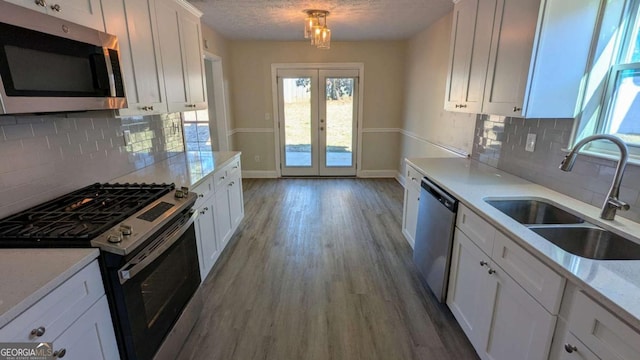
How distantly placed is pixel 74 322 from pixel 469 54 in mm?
2946

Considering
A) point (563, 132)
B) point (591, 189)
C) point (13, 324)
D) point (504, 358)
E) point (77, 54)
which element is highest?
point (77, 54)

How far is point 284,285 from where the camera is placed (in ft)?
8.44

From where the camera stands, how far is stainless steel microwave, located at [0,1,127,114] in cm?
114

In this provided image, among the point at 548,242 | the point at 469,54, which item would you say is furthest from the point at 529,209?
the point at 469,54

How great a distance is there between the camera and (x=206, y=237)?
254 cm

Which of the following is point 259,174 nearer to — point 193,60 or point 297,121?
point 297,121

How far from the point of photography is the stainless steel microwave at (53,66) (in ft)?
3.76

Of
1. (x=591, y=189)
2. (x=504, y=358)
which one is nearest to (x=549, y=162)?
(x=591, y=189)

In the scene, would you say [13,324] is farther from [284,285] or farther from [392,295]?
[392,295]

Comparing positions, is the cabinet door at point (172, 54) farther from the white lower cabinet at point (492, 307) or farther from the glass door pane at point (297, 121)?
the glass door pane at point (297, 121)

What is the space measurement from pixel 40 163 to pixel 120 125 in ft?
2.50

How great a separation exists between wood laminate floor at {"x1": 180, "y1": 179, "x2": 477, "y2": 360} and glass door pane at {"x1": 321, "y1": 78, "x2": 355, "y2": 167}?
2049 millimetres

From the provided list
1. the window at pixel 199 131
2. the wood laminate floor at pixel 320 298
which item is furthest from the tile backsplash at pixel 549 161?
the window at pixel 199 131

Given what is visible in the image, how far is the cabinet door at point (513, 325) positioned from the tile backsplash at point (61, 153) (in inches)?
95.5
